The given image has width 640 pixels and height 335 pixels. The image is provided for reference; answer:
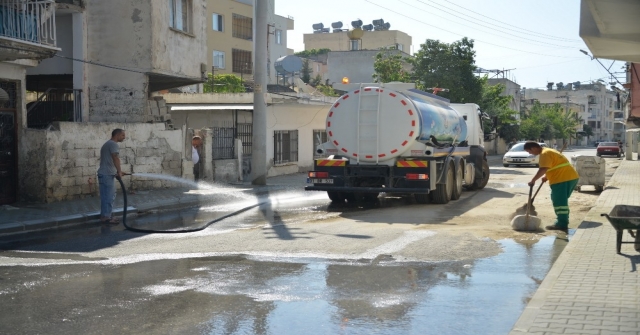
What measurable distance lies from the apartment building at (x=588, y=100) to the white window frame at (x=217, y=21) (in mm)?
99916

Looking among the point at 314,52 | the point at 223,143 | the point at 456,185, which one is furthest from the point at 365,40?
the point at 456,185

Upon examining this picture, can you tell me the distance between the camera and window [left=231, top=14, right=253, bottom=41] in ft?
173

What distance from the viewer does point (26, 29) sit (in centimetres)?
1545

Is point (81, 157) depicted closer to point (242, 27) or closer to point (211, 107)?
point (211, 107)

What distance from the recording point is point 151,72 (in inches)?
812

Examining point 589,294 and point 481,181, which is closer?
point 589,294

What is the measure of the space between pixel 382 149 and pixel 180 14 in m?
8.85

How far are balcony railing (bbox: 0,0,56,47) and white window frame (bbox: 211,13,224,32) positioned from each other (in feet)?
114

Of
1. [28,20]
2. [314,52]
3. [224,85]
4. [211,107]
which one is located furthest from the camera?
[314,52]

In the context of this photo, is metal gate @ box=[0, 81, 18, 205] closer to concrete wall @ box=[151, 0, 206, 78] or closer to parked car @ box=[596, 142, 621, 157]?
concrete wall @ box=[151, 0, 206, 78]

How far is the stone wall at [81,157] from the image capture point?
16.6 metres

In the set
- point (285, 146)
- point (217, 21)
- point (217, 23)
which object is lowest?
point (285, 146)

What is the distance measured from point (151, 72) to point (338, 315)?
15289 mm

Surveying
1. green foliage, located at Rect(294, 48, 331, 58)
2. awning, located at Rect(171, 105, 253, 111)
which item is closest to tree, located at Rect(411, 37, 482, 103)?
awning, located at Rect(171, 105, 253, 111)
